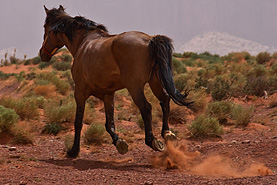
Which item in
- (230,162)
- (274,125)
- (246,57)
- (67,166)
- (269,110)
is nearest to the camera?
(230,162)

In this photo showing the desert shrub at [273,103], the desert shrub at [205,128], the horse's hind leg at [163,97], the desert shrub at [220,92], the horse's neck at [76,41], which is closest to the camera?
the horse's hind leg at [163,97]

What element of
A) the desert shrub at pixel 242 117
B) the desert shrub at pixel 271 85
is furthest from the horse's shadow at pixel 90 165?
the desert shrub at pixel 271 85

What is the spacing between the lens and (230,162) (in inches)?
221

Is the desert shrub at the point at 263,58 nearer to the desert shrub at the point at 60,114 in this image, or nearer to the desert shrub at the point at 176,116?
the desert shrub at the point at 176,116

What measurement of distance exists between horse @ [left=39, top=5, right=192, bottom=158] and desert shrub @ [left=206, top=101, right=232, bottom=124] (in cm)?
479

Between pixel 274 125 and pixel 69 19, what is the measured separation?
6.31 metres

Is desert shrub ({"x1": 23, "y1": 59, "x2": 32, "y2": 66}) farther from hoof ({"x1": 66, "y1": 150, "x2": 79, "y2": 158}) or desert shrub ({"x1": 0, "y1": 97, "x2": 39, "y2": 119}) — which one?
hoof ({"x1": 66, "y1": 150, "x2": 79, "y2": 158})

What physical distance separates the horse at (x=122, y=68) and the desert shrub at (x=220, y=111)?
4.79m

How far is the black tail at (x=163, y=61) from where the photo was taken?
5.52 metres

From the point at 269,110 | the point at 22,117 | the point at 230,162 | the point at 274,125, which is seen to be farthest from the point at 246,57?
the point at 230,162

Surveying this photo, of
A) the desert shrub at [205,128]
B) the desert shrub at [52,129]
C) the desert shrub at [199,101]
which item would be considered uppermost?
the desert shrub at [199,101]

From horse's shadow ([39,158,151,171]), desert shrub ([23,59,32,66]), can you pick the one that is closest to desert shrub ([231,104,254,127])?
horse's shadow ([39,158,151,171])

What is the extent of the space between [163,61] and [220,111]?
5.99m

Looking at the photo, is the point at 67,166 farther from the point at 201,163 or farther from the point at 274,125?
the point at 274,125
